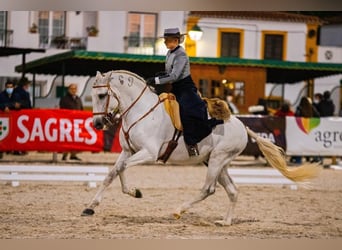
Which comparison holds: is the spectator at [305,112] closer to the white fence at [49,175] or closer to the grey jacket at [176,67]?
the white fence at [49,175]

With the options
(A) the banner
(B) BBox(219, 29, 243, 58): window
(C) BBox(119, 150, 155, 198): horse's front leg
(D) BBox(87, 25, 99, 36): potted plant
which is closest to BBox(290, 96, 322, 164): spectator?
(A) the banner

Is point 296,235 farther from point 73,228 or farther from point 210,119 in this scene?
point 73,228

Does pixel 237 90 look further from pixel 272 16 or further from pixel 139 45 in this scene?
pixel 272 16

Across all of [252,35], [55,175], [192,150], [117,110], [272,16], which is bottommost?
[55,175]

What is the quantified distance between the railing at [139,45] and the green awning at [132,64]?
3758 mm

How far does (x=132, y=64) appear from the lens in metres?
15.3

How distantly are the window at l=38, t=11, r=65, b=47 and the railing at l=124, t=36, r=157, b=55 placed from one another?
7.49 feet

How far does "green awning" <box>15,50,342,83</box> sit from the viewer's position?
47.1 ft

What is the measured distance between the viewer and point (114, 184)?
1010cm

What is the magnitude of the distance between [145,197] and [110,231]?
2.65 metres

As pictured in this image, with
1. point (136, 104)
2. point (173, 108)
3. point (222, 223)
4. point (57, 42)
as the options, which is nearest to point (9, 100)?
point (136, 104)

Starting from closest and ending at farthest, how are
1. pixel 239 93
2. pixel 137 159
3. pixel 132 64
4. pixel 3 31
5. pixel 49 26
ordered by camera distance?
pixel 137 159 < pixel 3 31 < pixel 132 64 < pixel 239 93 < pixel 49 26

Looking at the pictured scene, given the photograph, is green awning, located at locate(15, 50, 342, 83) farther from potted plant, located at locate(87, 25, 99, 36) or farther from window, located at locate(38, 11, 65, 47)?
potted plant, located at locate(87, 25, 99, 36)

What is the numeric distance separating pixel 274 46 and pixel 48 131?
15.1 meters
